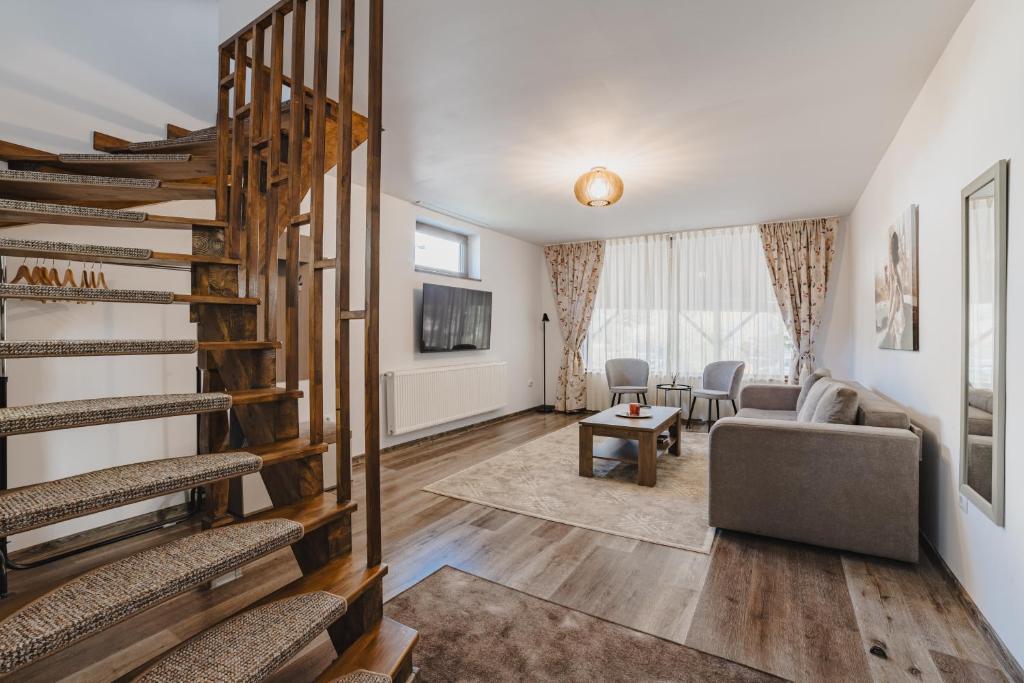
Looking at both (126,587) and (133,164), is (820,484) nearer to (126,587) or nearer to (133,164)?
(126,587)

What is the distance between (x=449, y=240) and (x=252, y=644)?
4.94 metres

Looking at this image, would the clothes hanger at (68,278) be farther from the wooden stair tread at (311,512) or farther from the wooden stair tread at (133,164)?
the wooden stair tread at (311,512)

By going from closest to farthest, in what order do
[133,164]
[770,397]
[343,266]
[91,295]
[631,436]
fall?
1. [91,295]
2. [343,266]
3. [133,164]
4. [631,436]
5. [770,397]

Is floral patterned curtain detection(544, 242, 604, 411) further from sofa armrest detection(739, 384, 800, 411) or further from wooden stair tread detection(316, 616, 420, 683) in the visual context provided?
wooden stair tread detection(316, 616, 420, 683)

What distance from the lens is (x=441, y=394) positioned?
5129mm

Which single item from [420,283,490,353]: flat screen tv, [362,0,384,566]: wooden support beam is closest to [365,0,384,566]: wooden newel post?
[362,0,384,566]: wooden support beam

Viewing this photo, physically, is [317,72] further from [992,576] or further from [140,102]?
[992,576]

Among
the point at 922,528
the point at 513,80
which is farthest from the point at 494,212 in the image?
the point at 922,528

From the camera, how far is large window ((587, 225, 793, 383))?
5848 millimetres

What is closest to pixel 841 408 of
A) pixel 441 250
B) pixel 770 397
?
pixel 770 397

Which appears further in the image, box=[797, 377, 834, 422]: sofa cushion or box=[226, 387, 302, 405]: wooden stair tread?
box=[797, 377, 834, 422]: sofa cushion

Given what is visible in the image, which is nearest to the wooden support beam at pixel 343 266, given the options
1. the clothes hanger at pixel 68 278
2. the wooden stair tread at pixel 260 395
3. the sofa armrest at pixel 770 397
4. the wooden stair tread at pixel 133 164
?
the wooden stair tread at pixel 260 395

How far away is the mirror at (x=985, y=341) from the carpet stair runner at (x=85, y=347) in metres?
2.82

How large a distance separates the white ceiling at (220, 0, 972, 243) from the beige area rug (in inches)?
98.0
